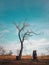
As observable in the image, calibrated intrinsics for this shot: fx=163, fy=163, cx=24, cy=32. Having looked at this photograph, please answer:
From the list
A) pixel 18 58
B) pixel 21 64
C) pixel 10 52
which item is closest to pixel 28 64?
pixel 21 64

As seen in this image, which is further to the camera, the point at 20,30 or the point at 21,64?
the point at 20,30

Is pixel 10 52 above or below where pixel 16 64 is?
above

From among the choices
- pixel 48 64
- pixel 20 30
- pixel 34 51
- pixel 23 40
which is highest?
pixel 20 30

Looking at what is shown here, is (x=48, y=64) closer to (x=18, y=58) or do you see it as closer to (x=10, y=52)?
(x=18, y=58)

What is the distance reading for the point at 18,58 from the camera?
3850cm

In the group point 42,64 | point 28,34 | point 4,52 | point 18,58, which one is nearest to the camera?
point 42,64

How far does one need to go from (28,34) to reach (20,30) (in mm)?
2296

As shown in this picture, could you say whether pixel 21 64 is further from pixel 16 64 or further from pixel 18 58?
pixel 18 58

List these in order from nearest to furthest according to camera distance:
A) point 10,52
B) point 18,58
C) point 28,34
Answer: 1. point 18,58
2. point 28,34
3. point 10,52

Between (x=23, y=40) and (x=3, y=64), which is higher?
(x=23, y=40)

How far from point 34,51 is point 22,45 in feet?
10.6

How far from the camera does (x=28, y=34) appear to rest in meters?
41.1

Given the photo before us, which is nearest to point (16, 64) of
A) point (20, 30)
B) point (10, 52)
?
point (20, 30)

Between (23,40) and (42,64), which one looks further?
(23,40)
